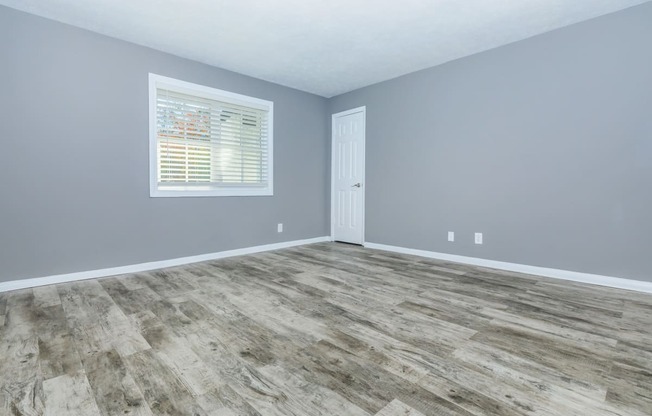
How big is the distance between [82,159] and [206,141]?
1.26 m

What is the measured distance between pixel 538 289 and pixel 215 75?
4136mm

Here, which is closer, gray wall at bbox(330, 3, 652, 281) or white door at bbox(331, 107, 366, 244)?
gray wall at bbox(330, 3, 652, 281)

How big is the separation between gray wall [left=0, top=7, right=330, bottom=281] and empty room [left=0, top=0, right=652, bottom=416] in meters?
0.02

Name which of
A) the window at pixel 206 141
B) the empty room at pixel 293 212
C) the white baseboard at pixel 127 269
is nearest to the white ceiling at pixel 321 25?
the empty room at pixel 293 212

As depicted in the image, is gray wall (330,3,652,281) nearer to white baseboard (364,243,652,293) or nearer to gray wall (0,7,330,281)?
white baseboard (364,243,652,293)

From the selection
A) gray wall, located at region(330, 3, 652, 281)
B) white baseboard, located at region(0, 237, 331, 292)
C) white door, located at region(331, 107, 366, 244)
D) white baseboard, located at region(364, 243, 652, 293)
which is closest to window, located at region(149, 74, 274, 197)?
white baseboard, located at region(0, 237, 331, 292)

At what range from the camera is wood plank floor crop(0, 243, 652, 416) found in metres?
1.25

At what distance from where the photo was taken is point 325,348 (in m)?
1.67

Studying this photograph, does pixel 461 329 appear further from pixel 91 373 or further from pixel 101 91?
pixel 101 91

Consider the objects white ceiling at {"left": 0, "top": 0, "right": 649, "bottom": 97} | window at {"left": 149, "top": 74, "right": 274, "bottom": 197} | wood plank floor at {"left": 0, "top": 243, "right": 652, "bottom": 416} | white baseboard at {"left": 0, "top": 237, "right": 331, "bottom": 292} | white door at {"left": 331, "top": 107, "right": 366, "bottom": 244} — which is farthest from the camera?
white door at {"left": 331, "top": 107, "right": 366, "bottom": 244}

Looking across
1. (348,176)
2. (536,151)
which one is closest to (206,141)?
(348,176)

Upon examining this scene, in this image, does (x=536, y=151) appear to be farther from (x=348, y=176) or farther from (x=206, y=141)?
(x=206, y=141)

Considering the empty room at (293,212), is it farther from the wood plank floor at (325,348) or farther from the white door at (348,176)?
the white door at (348,176)

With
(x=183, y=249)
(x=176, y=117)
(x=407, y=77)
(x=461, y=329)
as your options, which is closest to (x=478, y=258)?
(x=461, y=329)
